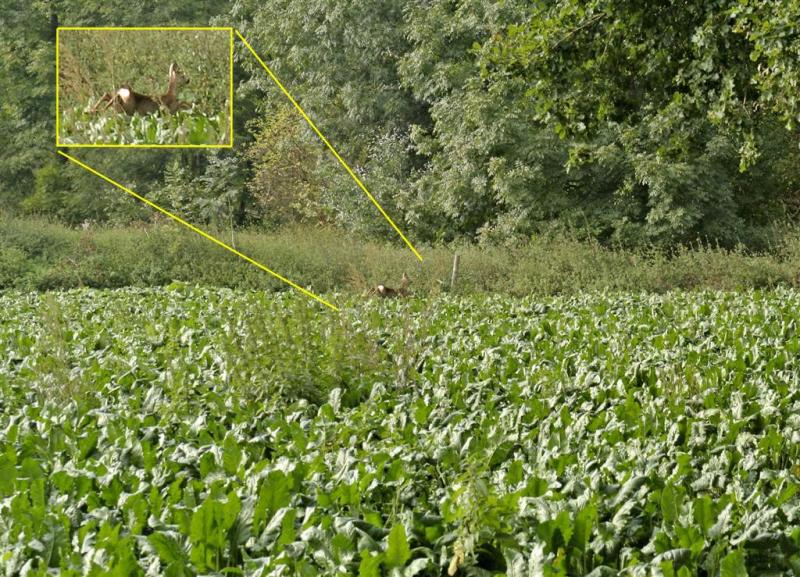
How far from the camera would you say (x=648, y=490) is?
12.6ft

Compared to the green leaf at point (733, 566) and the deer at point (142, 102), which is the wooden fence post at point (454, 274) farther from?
the green leaf at point (733, 566)

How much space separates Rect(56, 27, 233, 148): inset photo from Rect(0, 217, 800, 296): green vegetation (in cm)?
406

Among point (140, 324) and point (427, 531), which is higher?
point (427, 531)

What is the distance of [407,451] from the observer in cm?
455

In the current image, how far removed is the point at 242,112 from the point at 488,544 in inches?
1212

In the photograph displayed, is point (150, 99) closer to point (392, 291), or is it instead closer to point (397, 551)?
point (392, 291)

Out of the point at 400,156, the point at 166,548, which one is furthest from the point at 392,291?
the point at 166,548

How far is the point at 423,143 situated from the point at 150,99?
13.5 metres

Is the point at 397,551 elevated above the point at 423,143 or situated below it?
below

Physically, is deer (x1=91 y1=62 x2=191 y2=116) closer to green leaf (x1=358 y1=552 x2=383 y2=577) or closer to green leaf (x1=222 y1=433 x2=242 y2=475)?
green leaf (x1=222 y1=433 x2=242 y2=475)

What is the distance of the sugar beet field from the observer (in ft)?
10.9

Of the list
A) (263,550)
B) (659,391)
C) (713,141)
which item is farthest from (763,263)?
(263,550)

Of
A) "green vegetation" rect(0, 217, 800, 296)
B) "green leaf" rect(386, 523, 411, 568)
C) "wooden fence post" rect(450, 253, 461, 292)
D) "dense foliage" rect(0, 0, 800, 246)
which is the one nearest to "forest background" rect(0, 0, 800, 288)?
"dense foliage" rect(0, 0, 800, 246)

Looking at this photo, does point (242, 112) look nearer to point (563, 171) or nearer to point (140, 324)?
point (563, 171)
